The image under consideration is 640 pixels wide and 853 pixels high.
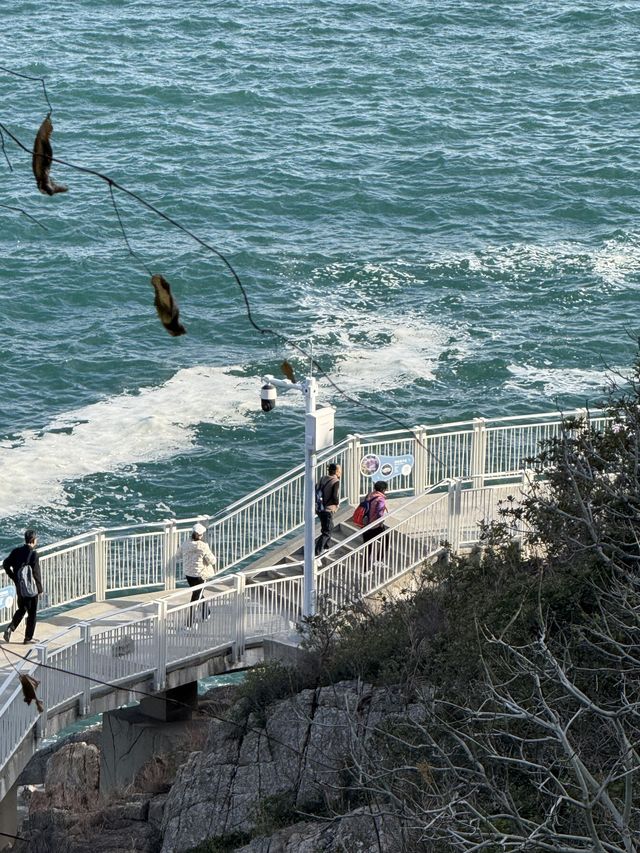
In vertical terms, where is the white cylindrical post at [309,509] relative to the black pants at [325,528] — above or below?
above

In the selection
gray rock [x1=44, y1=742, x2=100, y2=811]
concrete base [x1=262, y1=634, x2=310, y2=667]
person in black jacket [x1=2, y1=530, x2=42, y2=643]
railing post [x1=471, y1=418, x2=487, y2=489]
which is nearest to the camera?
person in black jacket [x1=2, y1=530, x2=42, y2=643]

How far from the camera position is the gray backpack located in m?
18.2

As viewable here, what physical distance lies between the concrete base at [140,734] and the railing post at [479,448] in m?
5.49

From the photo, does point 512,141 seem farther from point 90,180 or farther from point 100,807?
point 100,807

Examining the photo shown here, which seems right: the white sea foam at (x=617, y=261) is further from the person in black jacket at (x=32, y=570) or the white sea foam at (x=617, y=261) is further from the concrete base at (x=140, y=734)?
the person in black jacket at (x=32, y=570)

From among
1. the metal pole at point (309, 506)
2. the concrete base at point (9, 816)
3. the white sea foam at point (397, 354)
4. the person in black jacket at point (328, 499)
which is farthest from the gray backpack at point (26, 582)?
the white sea foam at point (397, 354)

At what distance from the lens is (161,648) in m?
18.7

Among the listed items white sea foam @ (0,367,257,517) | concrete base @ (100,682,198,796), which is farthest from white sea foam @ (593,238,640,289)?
concrete base @ (100,682,198,796)

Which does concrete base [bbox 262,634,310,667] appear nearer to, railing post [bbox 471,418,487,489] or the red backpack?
the red backpack

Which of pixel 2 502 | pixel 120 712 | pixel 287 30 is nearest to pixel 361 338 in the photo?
pixel 2 502

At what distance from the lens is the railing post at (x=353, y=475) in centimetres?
2258

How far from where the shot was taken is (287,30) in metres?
70.4

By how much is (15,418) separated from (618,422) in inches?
892

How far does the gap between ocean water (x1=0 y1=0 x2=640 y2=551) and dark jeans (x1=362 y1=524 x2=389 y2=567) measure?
11.9 m
